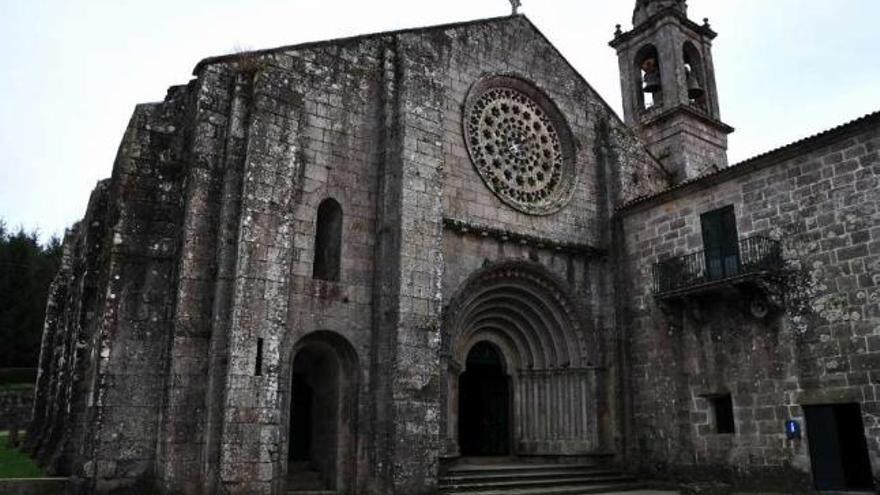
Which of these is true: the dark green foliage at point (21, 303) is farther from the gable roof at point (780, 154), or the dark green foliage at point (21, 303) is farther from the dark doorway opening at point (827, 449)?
the dark doorway opening at point (827, 449)

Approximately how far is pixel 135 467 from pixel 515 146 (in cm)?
1019

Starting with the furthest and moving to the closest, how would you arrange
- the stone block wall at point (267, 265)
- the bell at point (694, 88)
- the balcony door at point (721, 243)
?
the bell at point (694, 88) < the balcony door at point (721, 243) < the stone block wall at point (267, 265)

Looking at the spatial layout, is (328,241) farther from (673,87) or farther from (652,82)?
(652,82)

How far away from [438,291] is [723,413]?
624cm

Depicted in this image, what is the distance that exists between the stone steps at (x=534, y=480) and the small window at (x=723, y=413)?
1976mm

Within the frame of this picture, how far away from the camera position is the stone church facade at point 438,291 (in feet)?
35.1

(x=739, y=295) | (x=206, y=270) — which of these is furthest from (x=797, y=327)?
(x=206, y=270)

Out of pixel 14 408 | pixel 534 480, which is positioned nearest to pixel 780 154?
pixel 534 480

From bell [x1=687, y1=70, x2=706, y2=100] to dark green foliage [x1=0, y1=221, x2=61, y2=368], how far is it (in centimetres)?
3235

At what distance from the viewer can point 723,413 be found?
44.5 ft

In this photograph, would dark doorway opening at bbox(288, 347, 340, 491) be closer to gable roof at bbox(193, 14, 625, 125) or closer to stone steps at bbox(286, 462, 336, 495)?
stone steps at bbox(286, 462, 336, 495)

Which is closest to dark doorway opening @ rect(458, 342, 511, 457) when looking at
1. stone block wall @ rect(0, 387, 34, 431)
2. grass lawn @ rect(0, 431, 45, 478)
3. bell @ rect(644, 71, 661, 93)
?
grass lawn @ rect(0, 431, 45, 478)

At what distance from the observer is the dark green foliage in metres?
35.4

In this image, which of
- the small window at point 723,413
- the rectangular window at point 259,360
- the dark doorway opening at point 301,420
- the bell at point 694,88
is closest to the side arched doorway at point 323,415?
the dark doorway opening at point 301,420
